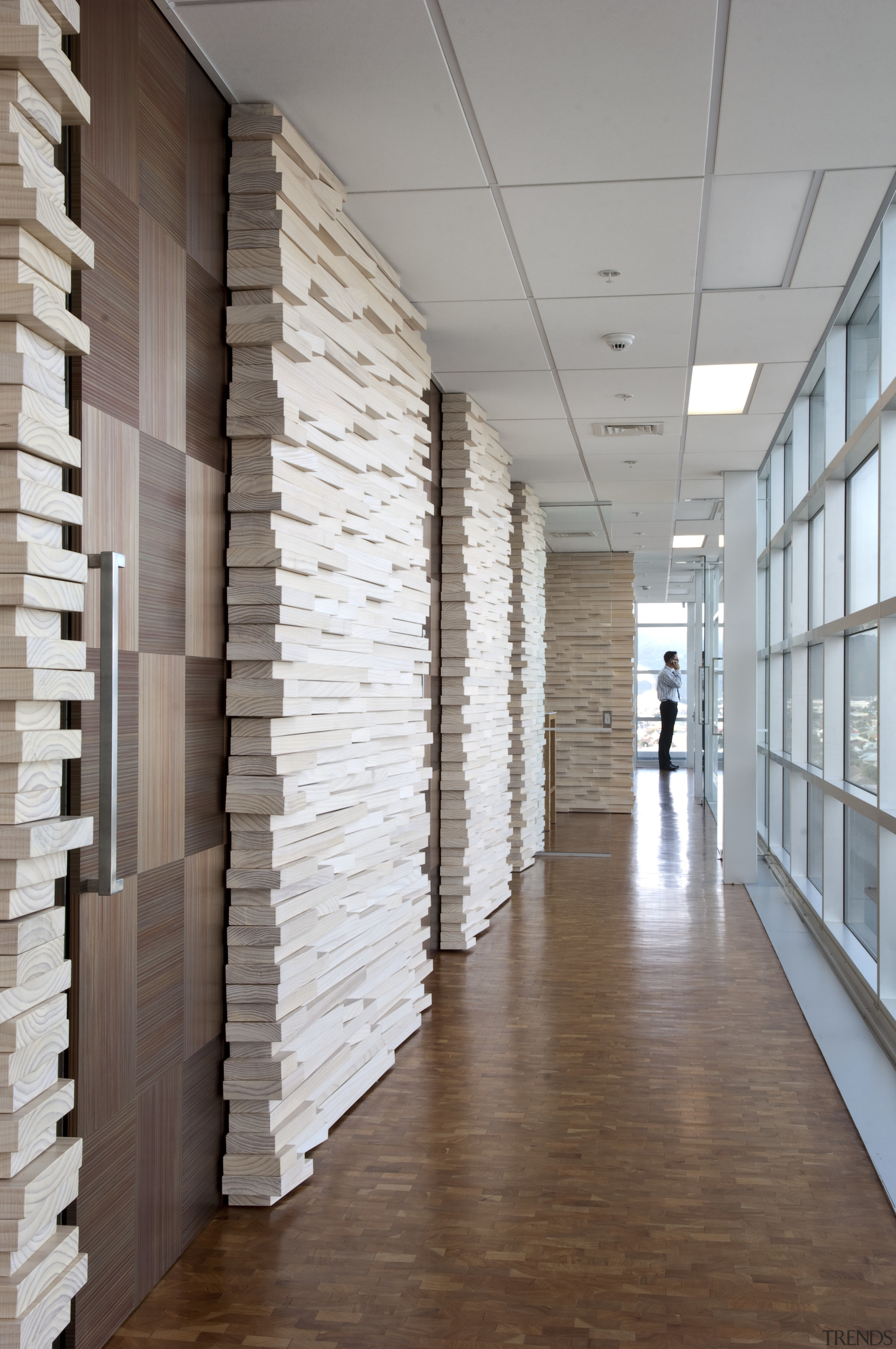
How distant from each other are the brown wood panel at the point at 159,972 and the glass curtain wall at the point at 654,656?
61.0ft

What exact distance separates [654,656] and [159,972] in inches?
784

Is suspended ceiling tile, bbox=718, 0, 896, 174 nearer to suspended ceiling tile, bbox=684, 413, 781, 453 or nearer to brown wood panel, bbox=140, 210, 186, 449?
brown wood panel, bbox=140, 210, 186, 449

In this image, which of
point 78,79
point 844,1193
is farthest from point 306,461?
point 844,1193

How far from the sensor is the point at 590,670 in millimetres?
9094

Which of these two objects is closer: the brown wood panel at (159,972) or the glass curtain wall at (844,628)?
the brown wood panel at (159,972)

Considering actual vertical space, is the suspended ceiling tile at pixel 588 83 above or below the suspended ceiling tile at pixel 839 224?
above

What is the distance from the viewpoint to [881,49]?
278 centimetres

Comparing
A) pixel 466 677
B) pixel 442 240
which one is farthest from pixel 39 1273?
pixel 466 677

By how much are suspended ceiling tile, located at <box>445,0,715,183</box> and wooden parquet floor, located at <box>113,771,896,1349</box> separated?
3056 millimetres

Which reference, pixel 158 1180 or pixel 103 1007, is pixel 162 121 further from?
pixel 158 1180

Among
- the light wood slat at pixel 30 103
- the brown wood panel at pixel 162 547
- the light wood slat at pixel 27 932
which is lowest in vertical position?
the light wood slat at pixel 27 932

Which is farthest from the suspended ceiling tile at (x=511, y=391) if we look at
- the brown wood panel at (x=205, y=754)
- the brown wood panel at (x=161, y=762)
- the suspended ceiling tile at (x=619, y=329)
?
the brown wood panel at (x=161, y=762)

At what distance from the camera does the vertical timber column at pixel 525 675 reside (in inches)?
326

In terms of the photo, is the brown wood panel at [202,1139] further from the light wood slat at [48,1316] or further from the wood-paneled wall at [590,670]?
the wood-paneled wall at [590,670]
